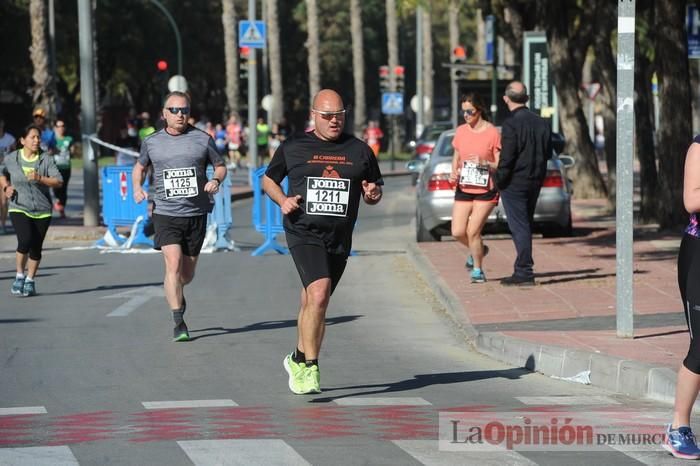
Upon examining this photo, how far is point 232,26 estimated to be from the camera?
55875 mm

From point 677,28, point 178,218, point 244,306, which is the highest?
point 677,28

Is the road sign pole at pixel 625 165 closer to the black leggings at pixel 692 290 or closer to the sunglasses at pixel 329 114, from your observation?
the sunglasses at pixel 329 114

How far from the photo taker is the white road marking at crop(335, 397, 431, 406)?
8.93m

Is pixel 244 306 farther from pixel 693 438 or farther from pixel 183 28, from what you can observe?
pixel 183 28

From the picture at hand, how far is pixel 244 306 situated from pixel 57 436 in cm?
663

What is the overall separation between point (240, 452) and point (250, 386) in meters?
2.32

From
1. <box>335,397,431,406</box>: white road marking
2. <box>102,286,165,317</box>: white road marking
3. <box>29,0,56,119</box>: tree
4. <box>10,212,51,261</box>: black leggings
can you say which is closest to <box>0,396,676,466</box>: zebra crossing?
<box>335,397,431,406</box>: white road marking

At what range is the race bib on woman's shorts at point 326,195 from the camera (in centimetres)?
927

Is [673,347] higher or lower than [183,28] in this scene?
lower

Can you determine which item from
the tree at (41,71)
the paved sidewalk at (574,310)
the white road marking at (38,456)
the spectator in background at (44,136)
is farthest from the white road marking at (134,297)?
the tree at (41,71)

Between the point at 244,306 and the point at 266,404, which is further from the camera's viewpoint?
the point at 244,306

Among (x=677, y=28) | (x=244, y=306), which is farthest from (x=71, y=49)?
(x=244, y=306)

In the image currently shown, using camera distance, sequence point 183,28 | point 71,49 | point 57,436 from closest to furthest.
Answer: point 57,436 < point 71,49 < point 183,28

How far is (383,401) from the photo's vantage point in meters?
9.03
